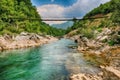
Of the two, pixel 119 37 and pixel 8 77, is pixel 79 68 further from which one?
pixel 119 37

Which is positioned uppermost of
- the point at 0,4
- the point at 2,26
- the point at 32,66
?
the point at 0,4

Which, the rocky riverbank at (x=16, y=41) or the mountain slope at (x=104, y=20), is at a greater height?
the mountain slope at (x=104, y=20)

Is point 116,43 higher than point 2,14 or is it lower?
lower

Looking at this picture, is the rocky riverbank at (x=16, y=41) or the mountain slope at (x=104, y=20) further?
the rocky riverbank at (x=16, y=41)

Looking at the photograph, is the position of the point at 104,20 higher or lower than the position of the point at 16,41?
higher

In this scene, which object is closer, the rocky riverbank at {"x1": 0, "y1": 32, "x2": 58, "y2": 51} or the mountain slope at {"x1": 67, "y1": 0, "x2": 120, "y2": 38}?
the mountain slope at {"x1": 67, "y1": 0, "x2": 120, "y2": 38}

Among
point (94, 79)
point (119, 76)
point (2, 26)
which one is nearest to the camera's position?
point (119, 76)

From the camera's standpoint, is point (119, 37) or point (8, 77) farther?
point (119, 37)

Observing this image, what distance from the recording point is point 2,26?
239ft

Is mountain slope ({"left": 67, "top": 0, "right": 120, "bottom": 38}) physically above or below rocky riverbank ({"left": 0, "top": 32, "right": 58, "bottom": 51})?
above

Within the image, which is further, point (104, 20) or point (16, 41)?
point (104, 20)

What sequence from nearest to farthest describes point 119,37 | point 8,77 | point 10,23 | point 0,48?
1. point 8,77
2. point 119,37
3. point 0,48
4. point 10,23

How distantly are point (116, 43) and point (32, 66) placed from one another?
22.1m

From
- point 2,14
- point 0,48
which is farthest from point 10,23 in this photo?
point 0,48
